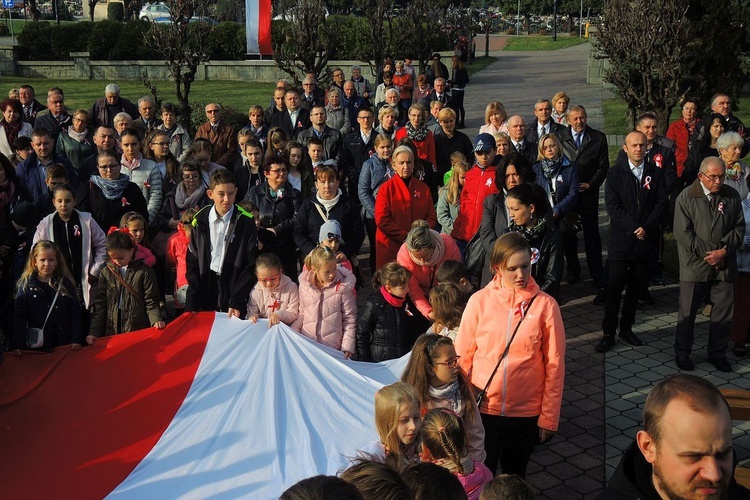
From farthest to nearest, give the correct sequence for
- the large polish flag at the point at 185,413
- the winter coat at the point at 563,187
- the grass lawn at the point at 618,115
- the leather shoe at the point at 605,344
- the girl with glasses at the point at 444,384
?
the grass lawn at the point at 618,115 < the winter coat at the point at 563,187 < the leather shoe at the point at 605,344 < the large polish flag at the point at 185,413 < the girl with glasses at the point at 444,384

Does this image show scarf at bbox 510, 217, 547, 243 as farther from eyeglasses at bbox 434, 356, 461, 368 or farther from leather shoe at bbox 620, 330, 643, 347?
leather shoe at bbox 620, 330, 643, 347

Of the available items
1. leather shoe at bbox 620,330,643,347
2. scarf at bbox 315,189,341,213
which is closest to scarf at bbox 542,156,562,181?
leather shoe at bbox 620,330,643,347

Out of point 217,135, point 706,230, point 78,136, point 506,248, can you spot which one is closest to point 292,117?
point 217,135

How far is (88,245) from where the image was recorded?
27.6 feet

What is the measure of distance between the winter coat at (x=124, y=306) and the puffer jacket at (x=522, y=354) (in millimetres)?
3320

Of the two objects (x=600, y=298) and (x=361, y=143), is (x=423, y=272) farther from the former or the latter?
(x=361, y=143)

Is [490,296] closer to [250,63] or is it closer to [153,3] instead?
[250,63]

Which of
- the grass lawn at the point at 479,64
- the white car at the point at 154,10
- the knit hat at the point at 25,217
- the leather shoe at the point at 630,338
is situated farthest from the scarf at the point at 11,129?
the white car at the point at 154,10

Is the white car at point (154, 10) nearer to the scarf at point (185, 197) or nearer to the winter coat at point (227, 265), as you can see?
the scarf at point (185, 197)

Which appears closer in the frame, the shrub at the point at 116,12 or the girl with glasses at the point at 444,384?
the girl with glasses at the point at 444,384

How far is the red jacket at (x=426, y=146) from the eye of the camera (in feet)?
38.9

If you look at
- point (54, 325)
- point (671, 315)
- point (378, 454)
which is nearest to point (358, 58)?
A: point (671, 315)

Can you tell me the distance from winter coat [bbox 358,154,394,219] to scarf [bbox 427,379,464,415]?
5005mm

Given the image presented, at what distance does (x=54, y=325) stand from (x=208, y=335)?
126 cm
